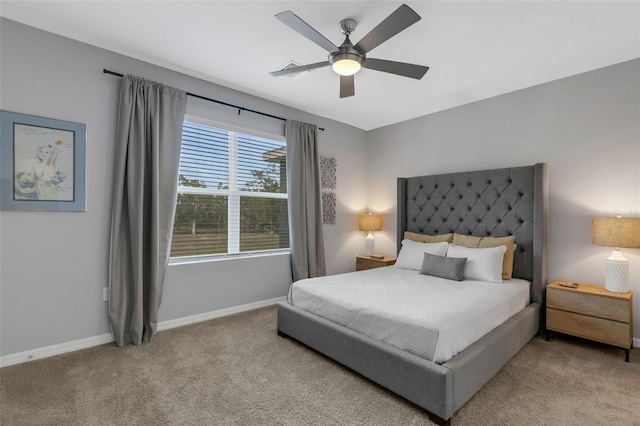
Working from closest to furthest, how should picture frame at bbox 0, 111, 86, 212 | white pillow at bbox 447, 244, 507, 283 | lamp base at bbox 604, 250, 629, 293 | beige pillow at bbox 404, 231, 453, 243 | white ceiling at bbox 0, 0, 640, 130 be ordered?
white ceiling at bbox 0, 0, 640, 130
picture frame at bbox 0, 111, 86, 212
lamp base at bbox 604, 250, 629, 293
white pillow at bbox 447, 244, 507, 283
beige pillow at bbox 404, 231, 453, 243

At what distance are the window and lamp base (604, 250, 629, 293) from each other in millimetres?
3282

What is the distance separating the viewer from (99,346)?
266 cm

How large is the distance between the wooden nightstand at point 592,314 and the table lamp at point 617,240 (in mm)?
98

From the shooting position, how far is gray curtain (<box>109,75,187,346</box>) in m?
2.70

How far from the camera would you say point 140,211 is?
108 inches

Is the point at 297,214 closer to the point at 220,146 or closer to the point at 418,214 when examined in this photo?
the point at 220,146

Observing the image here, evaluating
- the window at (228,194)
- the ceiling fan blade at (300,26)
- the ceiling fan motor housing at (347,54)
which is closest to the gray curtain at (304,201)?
the window at (228,194)

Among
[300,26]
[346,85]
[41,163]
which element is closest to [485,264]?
[346,85]

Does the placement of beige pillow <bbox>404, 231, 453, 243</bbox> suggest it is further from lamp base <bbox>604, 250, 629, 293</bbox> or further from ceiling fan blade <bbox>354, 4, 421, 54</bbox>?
ceiling fan blade <bbox>354, 4, 421, 54</bbox>

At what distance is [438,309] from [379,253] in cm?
285

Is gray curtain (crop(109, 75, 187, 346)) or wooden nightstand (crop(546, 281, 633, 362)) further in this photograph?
gray curtain (crop(109, 75, 187, 346))

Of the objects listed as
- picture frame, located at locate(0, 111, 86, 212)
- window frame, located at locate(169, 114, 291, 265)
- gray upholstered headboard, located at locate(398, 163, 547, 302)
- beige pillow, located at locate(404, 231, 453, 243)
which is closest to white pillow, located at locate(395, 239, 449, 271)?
beige pillow, located at locate(404, 231, 453, 243)

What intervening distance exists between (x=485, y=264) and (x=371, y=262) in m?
1.70

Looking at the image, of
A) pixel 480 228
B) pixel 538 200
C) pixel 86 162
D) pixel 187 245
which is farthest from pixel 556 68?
pixel 86 162
